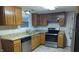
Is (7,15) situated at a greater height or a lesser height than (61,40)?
greater

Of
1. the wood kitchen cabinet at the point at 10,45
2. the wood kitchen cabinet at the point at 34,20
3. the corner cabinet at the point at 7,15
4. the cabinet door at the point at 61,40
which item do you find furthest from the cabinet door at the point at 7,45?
the wood kitchen cabinet at the point at 34,20

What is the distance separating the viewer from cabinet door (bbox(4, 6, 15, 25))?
2.44 meters

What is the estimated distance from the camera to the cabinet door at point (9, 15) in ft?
8.01

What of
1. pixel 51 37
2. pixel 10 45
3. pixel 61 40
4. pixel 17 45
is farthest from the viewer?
pixel 51 37

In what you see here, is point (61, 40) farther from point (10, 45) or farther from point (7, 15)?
point (7, 15)

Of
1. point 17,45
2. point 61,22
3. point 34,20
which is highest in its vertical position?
point 34,20

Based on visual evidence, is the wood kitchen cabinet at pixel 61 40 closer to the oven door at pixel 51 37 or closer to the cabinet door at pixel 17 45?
the oven door at pixel 51 37

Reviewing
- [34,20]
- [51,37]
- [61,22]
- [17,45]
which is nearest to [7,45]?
[17,45]

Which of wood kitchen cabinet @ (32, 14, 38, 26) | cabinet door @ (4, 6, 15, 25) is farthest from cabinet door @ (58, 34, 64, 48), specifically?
cabinet door @ (4, 6, 15, 25)

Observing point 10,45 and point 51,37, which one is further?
point 51,37

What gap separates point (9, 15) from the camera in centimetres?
256

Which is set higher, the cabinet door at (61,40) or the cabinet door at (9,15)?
the cabinet door at (9,15)
